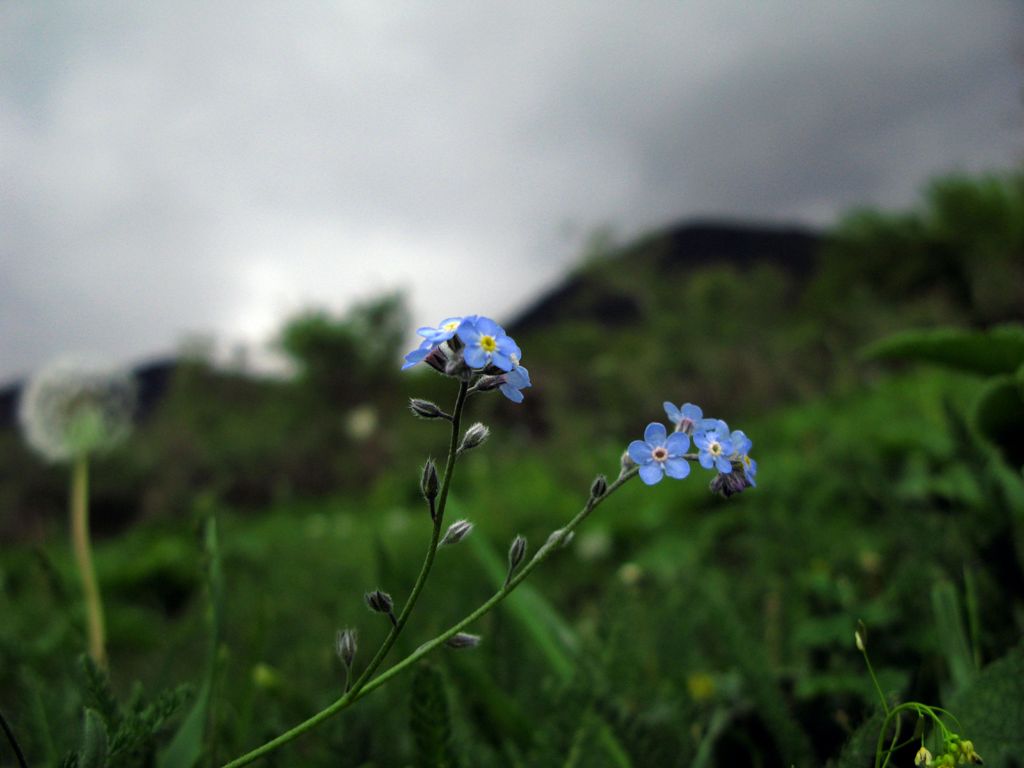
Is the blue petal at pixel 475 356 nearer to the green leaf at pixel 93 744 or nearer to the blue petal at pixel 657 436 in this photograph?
the blue petal at pixel 657 436

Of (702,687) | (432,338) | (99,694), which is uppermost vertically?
(432,338)

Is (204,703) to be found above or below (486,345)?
below

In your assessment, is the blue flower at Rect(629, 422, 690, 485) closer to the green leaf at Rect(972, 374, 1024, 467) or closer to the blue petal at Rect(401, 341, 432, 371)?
the blue petal at Rect(401, 341, 432, 371)

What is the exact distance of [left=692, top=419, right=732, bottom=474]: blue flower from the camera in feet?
1.53

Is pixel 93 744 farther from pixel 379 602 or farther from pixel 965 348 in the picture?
pixel 965 348

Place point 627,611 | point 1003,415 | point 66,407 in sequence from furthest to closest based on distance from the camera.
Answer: point 66,407 → point 627,611 → point 1003,415

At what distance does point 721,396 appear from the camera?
6742 millimetres

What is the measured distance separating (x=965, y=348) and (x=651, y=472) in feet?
1.77

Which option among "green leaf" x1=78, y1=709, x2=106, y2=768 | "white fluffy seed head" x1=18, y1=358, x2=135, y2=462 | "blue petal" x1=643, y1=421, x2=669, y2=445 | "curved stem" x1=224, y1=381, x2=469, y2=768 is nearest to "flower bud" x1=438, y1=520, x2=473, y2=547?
"curved stem" x1=224, y1=381, x2=469, y2=768

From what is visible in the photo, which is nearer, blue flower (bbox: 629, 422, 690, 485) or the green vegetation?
blue flower (bbox: 629, 422, 690, 485)

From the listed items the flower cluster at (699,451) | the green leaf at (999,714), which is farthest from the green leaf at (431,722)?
the green leaf at (999,714)

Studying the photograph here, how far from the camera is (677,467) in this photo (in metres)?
0.46

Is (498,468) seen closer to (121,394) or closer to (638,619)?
(121,394)

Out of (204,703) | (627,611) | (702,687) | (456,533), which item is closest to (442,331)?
(456,533)
